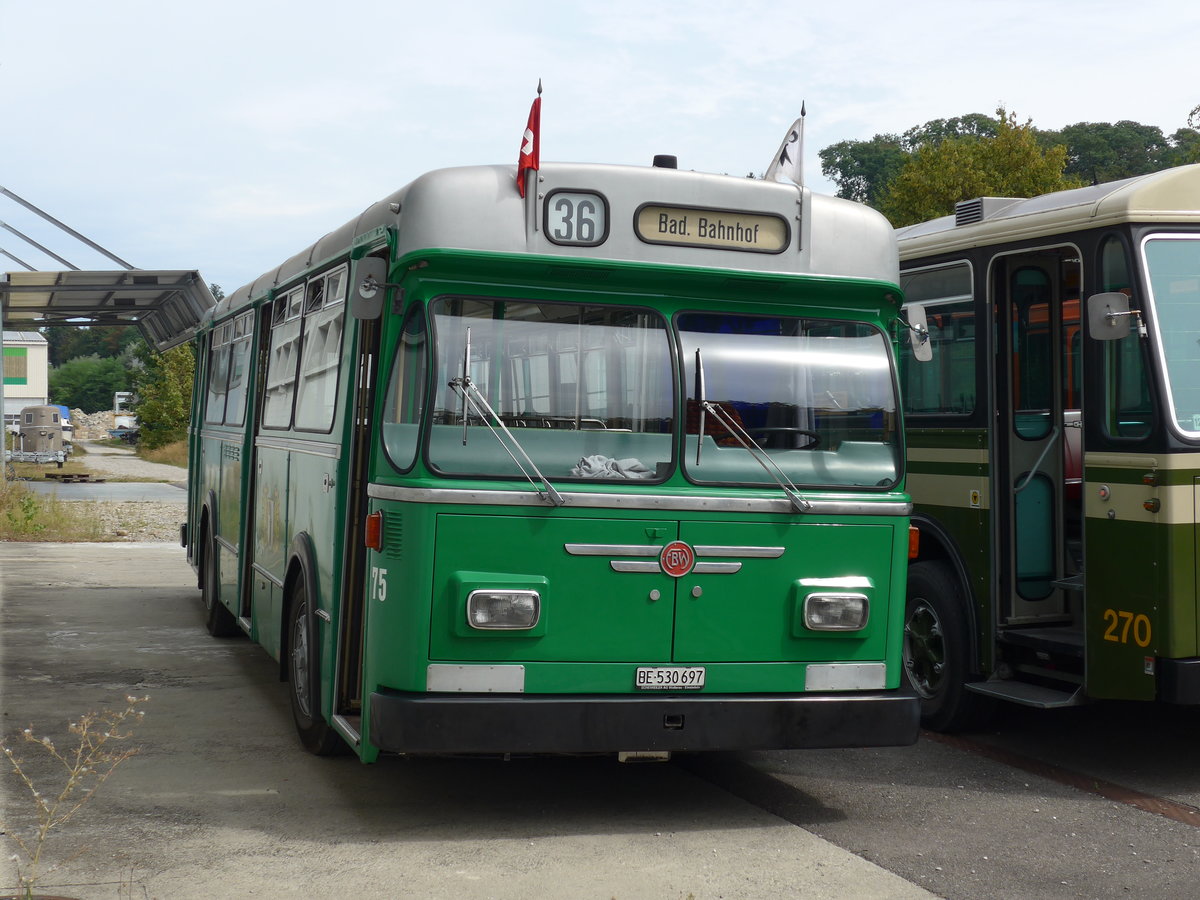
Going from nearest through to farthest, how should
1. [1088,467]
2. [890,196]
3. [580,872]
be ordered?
[580,872] < [1088,467] < [890,196]

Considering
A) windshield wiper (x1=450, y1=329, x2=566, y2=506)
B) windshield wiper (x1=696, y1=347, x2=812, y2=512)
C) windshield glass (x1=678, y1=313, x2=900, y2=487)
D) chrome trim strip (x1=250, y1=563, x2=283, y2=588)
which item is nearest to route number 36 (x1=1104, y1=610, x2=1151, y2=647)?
windshield glass (x1=678, y1=313, x2=900, y2=487)

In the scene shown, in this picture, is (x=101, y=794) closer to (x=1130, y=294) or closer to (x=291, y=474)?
(x=291, y=474)

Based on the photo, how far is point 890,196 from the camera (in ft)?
104

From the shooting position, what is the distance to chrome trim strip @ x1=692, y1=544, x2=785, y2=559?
6281 mm

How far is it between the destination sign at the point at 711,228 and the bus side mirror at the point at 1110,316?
1.68 meters

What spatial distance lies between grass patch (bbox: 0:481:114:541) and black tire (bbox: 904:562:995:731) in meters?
16.6

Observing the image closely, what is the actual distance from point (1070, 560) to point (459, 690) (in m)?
4.19

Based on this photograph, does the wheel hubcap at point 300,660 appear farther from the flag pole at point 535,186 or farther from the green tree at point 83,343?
the green tree at point 83,343

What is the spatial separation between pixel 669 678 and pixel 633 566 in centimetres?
52

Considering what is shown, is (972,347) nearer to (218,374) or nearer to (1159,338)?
(1159,338)

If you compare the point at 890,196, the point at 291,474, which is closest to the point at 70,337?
the point at 890,196

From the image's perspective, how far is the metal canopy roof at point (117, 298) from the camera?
21.7 meters

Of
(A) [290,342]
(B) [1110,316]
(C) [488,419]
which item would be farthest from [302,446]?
(B) [1110,316]

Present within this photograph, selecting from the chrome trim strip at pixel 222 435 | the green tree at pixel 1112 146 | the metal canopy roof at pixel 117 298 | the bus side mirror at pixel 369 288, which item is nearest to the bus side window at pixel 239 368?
the chrome trim strip at pixel 222 435
